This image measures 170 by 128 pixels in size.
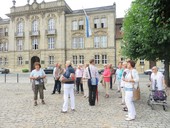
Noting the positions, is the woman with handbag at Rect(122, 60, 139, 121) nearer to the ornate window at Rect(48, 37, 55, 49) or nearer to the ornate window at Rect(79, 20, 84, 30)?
the ornate window at Rect(79, 20, 84, 30)

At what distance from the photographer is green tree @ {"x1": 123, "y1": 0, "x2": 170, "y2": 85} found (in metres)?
5.06

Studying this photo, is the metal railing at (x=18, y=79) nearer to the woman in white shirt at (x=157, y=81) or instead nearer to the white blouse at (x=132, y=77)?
the woman in white shirt at (x=157, y=81)

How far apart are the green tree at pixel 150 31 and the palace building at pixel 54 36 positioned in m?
24.1

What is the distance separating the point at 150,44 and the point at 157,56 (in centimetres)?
186

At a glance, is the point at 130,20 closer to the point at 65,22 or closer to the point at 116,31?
the point at 116,31

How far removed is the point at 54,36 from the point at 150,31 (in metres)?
35.3

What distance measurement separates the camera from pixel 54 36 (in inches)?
1811

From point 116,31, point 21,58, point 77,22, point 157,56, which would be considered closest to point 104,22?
point 116,31

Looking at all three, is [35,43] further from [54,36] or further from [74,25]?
[74,25]

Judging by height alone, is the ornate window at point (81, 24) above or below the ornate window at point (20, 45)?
above

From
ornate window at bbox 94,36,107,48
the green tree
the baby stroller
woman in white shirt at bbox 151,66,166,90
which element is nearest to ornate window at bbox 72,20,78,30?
ornate window at bbox 94,36,107,48

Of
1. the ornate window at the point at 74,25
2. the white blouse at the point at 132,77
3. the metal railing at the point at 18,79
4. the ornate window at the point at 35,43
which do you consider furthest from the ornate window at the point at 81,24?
the white blouse at the point at 132,77

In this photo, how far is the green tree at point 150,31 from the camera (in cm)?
506

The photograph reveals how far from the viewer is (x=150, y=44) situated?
14.1m
